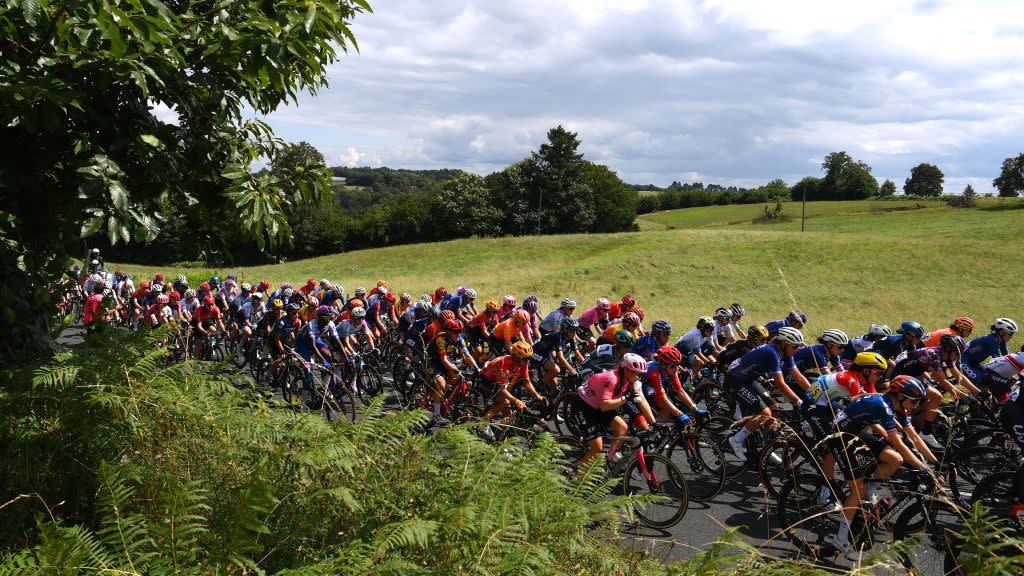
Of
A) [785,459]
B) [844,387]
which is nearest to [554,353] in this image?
[785,459]

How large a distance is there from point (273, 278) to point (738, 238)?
3668cm

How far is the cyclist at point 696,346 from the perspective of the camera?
11188 millimetres

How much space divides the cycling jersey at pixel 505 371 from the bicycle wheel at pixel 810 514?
3.38 metres

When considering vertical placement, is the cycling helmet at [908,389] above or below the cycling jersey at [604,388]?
above

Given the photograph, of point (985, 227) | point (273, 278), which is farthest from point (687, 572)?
point (985, 227)

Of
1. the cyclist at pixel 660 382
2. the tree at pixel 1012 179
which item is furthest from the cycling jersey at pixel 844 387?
the tree at pixel 1012 179

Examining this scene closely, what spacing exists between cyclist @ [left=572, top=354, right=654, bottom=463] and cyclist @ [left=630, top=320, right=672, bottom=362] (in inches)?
108

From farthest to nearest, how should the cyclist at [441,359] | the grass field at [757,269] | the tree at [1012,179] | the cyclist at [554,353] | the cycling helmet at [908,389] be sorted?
1. the tree at [1012,179]
2. the grass field at [757,269]
3. the cyclist at [554,353]
4. the cyclist at [441,359]
5. the cycling helmet at [908,389]

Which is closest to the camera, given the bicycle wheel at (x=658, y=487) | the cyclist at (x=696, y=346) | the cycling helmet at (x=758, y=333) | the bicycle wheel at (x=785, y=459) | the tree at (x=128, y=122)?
the tree at (x=128, y=122)

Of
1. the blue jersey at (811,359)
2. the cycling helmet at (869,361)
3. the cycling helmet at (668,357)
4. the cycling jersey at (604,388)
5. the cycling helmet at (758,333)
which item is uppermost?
the cycling helmet at (869,361)

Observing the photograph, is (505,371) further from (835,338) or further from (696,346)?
(835,338)

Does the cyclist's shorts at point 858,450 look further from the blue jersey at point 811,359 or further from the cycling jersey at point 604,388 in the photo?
the blue jersey at point 811,359

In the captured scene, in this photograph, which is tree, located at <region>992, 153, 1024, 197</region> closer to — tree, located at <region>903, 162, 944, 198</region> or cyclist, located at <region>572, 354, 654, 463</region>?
tree, located at <region>903, 162, 944, 198</region>

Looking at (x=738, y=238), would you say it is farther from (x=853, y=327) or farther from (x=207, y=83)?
(x=207, y=83)
